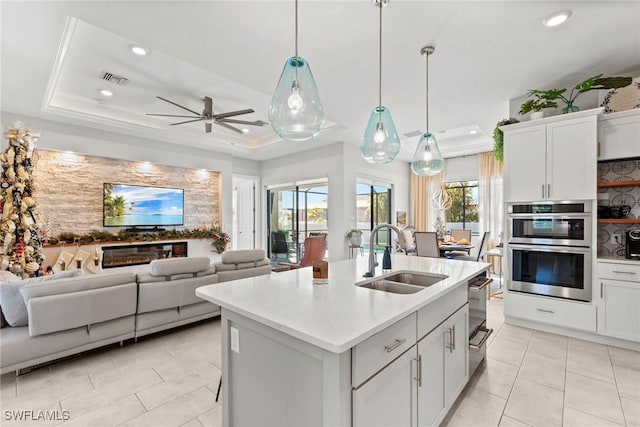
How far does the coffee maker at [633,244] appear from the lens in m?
3.03

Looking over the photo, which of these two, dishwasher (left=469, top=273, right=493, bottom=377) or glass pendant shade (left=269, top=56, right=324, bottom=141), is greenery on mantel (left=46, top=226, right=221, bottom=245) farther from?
dishwasher (left=469, top=273, right=493, bottom=377)

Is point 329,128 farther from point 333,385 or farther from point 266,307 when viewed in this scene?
point 333,385

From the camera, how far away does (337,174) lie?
6.22 metres

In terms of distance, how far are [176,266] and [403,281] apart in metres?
2.32

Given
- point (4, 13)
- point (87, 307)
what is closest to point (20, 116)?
point (4, 13)

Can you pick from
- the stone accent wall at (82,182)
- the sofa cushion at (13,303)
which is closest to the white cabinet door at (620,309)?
the sofa cushion at (13,303)

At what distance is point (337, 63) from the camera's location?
3053 mm

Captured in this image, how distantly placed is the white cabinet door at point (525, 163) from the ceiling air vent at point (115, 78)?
16.1ft

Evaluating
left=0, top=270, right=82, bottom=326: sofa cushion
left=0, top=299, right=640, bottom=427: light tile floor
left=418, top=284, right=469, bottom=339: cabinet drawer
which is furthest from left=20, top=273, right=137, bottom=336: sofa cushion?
left=418, top=284, right=469, bottom=339: cabinet drawer

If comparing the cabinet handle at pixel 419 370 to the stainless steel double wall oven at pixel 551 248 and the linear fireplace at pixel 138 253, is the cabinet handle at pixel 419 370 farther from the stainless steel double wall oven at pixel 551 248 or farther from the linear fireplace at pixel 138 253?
the linear fireplace at pixel 138 253

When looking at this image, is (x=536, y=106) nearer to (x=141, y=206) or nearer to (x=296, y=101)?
(x=296, y=101)

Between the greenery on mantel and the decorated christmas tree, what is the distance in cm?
103

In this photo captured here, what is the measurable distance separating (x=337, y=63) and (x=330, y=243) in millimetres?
3911

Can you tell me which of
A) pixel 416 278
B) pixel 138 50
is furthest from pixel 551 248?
pixel 138 50
